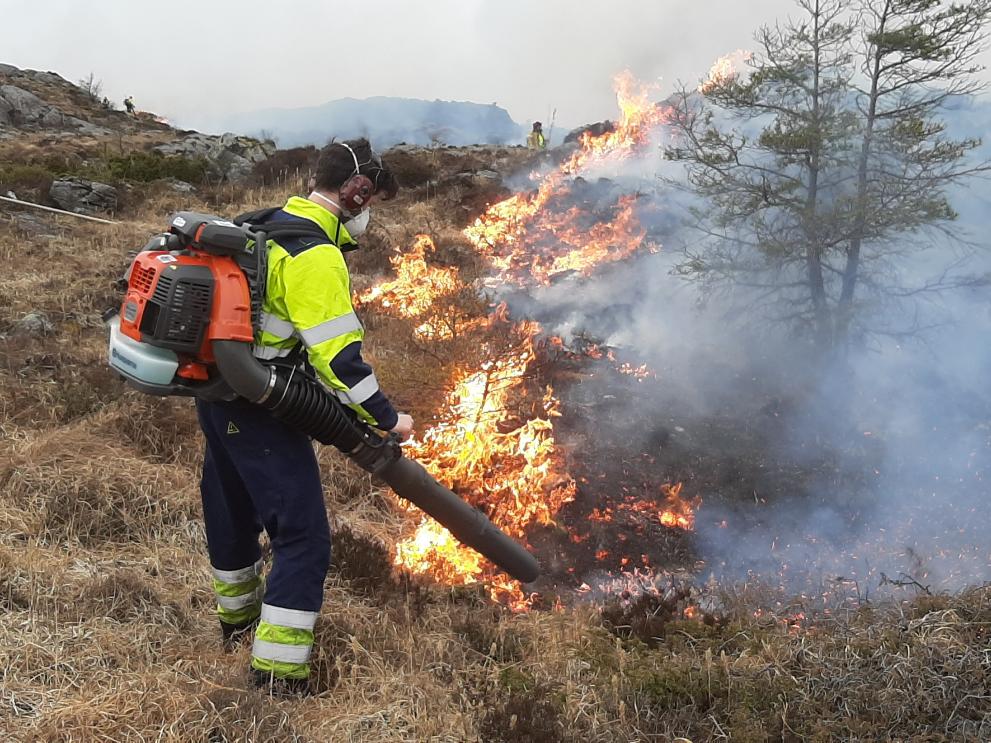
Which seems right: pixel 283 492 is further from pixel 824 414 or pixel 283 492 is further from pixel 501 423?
pixel 824 414

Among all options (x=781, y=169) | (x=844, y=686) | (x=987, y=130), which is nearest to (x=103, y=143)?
(x=781, y=169)

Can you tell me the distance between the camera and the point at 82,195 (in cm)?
1235

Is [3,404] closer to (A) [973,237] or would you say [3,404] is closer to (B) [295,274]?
(B) [295,274]

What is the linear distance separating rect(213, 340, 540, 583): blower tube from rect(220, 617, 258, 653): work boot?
97 centimetres

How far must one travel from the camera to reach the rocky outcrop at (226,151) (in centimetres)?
1638

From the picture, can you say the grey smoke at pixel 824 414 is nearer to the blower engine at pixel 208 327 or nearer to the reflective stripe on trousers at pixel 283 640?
the reflective stripe on trousers at pixel 283 640

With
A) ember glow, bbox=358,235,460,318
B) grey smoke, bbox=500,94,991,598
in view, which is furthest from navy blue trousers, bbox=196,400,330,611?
ember glow, bbox=358,235,460,318

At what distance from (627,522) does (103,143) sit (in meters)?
21.7

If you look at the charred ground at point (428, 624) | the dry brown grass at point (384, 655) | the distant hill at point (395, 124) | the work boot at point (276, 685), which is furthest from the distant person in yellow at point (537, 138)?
the work boot at point (276, 685)

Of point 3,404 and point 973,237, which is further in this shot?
point 973,237

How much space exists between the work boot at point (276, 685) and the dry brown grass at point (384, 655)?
0.21 feet

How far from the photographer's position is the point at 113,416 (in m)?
5.07

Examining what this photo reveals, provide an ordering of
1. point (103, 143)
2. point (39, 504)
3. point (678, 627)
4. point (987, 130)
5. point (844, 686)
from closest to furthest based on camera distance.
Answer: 1. point (844, 686)
2. point (678, 627)
3. point (39, 504)
4. point (987, 130)
5. point (103, 143)

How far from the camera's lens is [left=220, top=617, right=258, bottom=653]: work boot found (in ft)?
10.0
